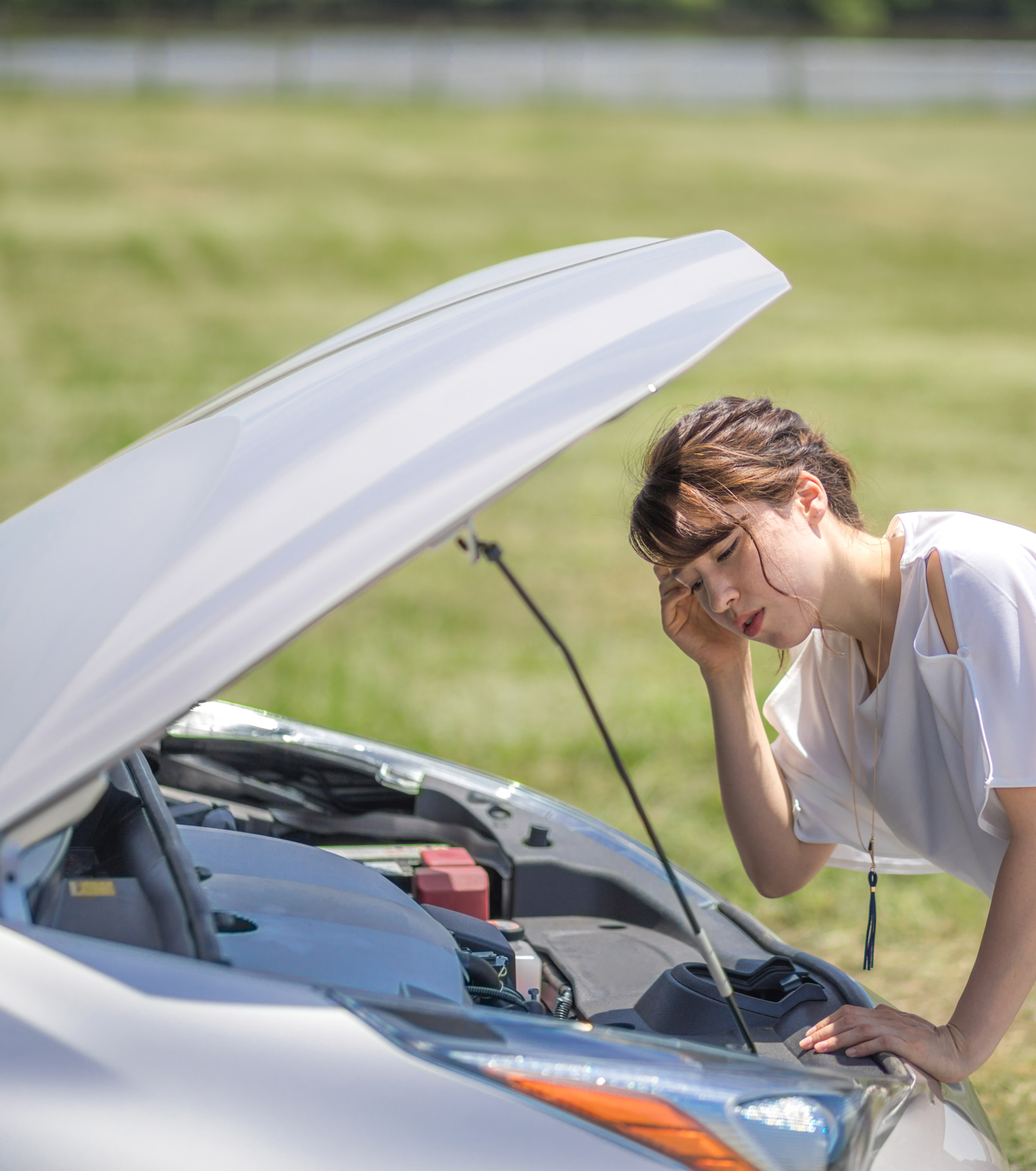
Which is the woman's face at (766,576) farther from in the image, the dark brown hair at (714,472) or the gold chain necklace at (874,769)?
the gold chain necklace at (874,769)

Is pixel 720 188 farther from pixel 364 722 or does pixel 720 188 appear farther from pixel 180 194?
pixel 364 722

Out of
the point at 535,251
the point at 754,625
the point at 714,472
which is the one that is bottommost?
the point at 535,251

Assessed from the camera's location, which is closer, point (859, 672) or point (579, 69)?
point (859, 672)

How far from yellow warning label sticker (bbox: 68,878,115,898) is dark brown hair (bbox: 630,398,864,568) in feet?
2.67

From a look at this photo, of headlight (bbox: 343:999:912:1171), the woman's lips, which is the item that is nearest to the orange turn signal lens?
headlight (bbox: 343:999:912:1171)

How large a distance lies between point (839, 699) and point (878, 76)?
3137cm

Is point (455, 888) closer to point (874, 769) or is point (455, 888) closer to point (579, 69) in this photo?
point (874, 769)

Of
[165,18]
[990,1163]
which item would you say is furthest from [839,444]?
[165,18]

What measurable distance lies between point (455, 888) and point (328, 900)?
1.61ft

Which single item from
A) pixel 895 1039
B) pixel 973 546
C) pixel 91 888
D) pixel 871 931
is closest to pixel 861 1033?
pixel 895 1039

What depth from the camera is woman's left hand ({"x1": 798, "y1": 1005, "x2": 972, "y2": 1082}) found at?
165 centimetres

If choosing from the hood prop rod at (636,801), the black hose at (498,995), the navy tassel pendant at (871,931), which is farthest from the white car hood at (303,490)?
the navy tassel pendant at (871,931)

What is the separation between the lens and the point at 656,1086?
1250 millimetres

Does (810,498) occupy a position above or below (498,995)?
above
